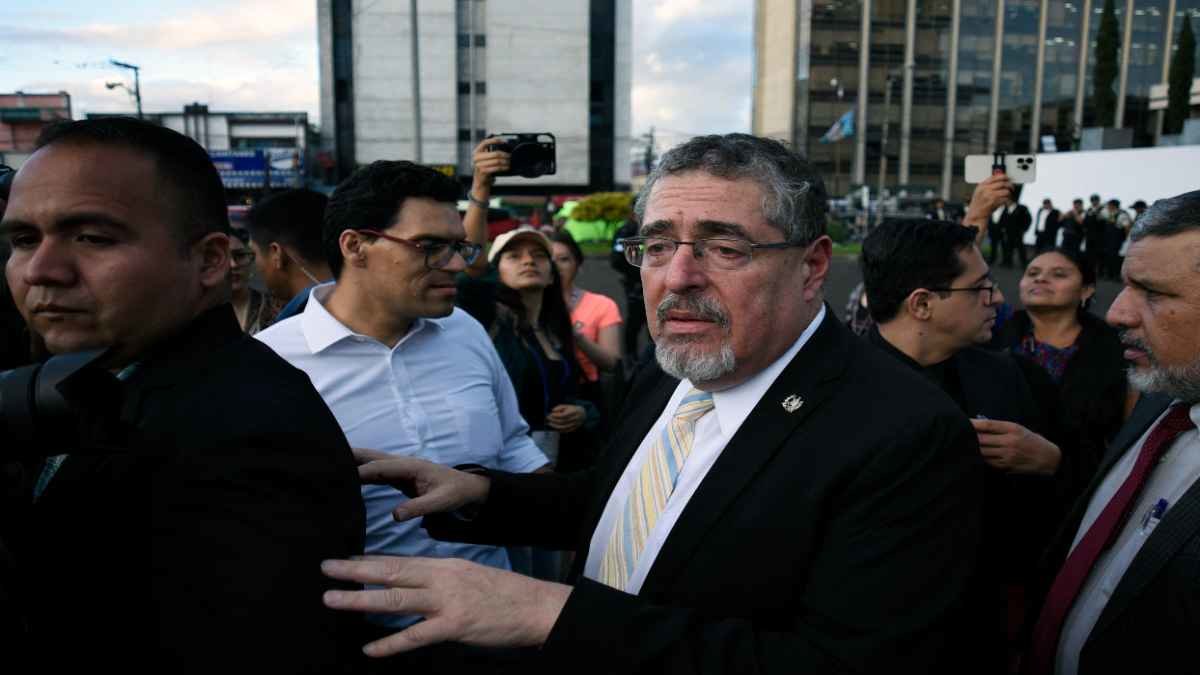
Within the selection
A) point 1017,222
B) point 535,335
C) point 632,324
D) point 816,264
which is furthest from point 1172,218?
point 1017,222

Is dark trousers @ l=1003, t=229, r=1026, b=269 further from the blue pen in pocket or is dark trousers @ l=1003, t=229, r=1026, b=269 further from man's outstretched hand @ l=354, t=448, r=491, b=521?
man's outstretched hand @ l=354, t=448, r=491, b=521

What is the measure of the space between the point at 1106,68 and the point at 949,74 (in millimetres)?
22206

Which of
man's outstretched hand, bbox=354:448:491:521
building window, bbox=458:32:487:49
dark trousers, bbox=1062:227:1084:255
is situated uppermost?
building window, bbox=458:32:487:49

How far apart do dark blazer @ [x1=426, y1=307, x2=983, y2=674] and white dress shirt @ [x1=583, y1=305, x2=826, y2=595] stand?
50 millimetres

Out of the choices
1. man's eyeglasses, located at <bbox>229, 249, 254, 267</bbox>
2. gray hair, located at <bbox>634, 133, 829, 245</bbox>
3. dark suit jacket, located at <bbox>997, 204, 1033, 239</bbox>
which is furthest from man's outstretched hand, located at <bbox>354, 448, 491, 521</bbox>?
dark suit jacket, located at <bbox>997, 204, 1033, 239</bbox>

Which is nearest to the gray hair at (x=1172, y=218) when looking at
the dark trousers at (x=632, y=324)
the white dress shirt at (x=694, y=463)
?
the white dress shirt at (x=694, y=463)

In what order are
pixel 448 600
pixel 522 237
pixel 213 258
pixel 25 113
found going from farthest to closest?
pixel 25 113
pixel 522 237
pixel 213 258
pixel 448 600

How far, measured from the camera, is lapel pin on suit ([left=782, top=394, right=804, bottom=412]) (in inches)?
66.2

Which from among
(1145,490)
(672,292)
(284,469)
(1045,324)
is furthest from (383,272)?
(1045,324)

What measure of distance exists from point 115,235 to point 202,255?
0.53ft

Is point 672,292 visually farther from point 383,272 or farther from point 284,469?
point 383,272

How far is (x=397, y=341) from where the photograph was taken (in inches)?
107

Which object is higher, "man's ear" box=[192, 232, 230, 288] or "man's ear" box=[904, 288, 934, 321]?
"man's ear" box=[192, 232, 230, 288]

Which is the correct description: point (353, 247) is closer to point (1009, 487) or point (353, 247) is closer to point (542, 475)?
point (542, 475)
